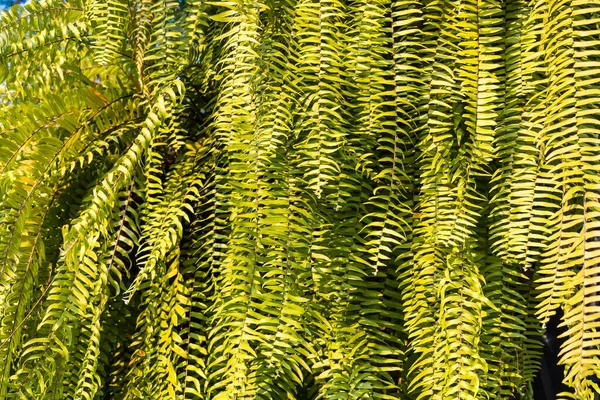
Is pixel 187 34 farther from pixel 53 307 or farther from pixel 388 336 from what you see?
pixel 388 336

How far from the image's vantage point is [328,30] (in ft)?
2.89

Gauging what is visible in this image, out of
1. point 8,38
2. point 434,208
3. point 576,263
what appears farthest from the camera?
point 8,38

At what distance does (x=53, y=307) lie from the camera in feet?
2.93

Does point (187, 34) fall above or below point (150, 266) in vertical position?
above

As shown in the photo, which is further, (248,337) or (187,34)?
(187,34)

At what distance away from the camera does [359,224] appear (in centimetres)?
89

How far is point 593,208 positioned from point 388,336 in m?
0.32

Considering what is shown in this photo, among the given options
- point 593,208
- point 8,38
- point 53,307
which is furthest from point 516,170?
point 8,38

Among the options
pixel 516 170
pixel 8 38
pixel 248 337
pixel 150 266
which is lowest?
pixel 248 337

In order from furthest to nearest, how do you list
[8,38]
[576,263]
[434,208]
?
[8,38]
[434,208]
[576,263]

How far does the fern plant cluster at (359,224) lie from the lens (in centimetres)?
79

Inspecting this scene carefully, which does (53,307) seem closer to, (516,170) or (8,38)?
(8,38)

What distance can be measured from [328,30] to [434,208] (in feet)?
0.96

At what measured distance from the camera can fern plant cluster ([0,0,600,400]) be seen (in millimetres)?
790
